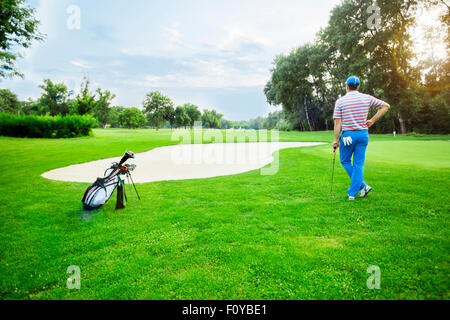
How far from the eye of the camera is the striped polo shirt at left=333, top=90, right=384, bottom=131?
452 cm

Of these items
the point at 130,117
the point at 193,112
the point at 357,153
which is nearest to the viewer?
the point at 357,153

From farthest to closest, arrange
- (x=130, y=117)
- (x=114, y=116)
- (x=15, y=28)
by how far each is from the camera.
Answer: (x=114, y=116) < (x=130, y=117) < (x=15, y=28)

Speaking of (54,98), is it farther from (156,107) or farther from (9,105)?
(156,107)

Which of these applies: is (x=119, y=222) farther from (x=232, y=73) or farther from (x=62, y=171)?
(x=232, y=73)

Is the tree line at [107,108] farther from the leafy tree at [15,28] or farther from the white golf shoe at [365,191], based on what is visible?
the white golf shoe at [365,191]

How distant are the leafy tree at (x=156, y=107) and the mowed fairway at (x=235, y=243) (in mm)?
71314

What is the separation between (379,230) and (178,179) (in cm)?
563

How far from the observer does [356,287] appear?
2.29m

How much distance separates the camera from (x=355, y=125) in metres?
4.55

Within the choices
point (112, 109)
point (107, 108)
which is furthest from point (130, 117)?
point (107, 108)

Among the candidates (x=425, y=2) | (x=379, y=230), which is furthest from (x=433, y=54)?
(x=379, y=230)

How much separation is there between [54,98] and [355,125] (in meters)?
85.9

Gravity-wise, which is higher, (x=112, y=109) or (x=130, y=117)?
(x=112, y=109)

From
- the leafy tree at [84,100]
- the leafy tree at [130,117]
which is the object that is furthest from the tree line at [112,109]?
the leafy tree at [84,100]
